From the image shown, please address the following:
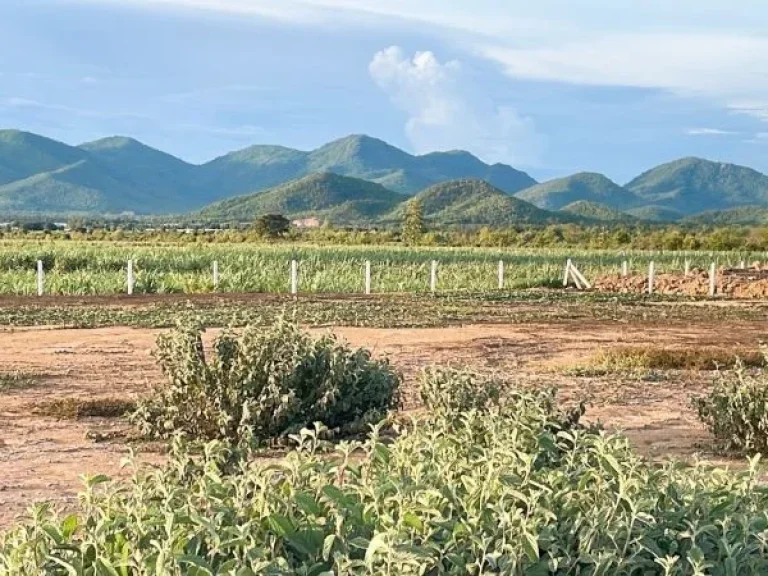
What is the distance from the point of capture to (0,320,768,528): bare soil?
852cm

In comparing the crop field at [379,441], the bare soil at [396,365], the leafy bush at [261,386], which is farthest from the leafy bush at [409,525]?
the leafy bush at [261,386]

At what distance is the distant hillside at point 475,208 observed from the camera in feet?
539

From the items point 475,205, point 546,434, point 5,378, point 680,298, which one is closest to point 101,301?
point 5,378

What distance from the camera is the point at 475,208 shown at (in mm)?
176000

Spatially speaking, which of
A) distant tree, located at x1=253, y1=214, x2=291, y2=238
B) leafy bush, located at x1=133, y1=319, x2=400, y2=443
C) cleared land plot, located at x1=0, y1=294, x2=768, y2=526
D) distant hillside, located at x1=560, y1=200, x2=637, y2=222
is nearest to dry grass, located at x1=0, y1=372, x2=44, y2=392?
cleared land plot, located at x1=0, y1=294, x2=768, y2=526

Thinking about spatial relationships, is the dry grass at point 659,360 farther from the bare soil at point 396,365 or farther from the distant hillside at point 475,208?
the distant hillside at point 475,208

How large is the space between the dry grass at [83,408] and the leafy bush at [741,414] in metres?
5.26

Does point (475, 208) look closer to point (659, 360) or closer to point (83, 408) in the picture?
point (659, 360)

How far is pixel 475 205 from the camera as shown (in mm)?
179625

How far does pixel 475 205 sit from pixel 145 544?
177676mm

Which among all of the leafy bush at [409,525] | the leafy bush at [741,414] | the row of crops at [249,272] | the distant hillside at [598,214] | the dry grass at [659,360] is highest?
the distant hillside at [598,214]

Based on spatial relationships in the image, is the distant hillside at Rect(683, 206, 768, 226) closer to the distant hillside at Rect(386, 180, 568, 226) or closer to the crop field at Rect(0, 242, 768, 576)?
the distant hillside at Rect(386, 180, 568, 226)

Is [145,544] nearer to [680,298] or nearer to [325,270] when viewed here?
[680,298]

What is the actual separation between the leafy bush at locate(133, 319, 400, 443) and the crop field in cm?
2
